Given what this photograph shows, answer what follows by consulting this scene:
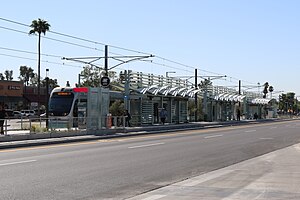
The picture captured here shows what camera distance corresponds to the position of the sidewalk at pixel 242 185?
9750mm

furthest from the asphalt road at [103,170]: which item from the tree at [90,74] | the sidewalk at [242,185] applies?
the tree at [90,74]

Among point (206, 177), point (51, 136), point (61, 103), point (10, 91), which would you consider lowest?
point (206, 177)

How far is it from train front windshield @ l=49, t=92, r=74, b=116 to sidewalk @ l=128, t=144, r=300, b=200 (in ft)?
80.8

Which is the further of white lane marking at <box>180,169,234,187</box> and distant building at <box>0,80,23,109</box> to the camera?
distant building at <box>0,80,23,109</box>

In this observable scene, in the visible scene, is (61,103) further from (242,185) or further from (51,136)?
(242,185)

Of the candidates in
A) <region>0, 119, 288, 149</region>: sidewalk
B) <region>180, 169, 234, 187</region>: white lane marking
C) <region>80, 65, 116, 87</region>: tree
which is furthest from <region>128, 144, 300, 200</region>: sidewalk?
<region>80, 65, 116, 87</region>: tree

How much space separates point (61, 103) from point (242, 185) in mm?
28967

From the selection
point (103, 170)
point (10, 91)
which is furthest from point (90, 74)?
point (103, 170)

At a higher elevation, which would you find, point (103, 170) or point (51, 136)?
point (51, 136)

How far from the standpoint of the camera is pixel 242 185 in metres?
11.1

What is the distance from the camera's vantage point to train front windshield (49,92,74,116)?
3831 centimetres

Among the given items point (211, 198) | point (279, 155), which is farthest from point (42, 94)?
point (211, 198)

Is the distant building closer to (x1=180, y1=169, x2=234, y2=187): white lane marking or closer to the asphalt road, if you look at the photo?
the asphalt road

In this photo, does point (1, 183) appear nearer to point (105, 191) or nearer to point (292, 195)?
point (105, 191)
